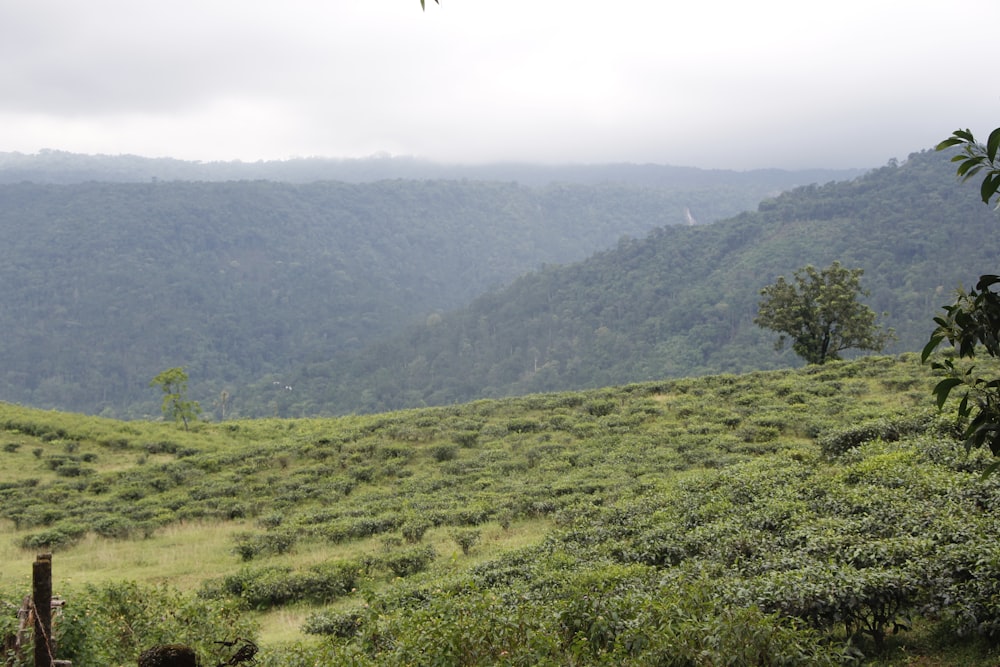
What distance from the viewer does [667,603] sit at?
Result: 23.2 ft

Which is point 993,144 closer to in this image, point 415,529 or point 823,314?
point 415,529

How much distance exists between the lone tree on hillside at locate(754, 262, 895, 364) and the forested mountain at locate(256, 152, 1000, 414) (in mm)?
71452

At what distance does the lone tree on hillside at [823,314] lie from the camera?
37.4 metres

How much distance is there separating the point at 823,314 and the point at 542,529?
1050 inches

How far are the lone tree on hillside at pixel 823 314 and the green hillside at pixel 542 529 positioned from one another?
22.9 ft

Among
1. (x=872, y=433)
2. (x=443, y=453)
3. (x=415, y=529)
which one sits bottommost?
(x=443, y=453)

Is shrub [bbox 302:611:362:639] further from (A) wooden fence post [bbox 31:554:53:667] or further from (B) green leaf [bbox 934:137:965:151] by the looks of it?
(B) green leaf [bbox 934:137:965:151]

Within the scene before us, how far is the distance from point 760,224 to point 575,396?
5974 inches

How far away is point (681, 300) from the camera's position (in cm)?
14925

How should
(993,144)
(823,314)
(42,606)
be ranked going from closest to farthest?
1. (993,144)
2. (42,606)
3. (823,314)

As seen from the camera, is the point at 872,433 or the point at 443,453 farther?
the point at 443,453

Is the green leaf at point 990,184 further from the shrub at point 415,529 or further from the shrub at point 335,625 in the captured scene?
the shrub at point 415,529

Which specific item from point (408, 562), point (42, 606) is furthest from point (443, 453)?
point (42, 606)

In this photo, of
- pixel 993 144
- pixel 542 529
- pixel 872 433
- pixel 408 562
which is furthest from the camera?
pixel 872 433
